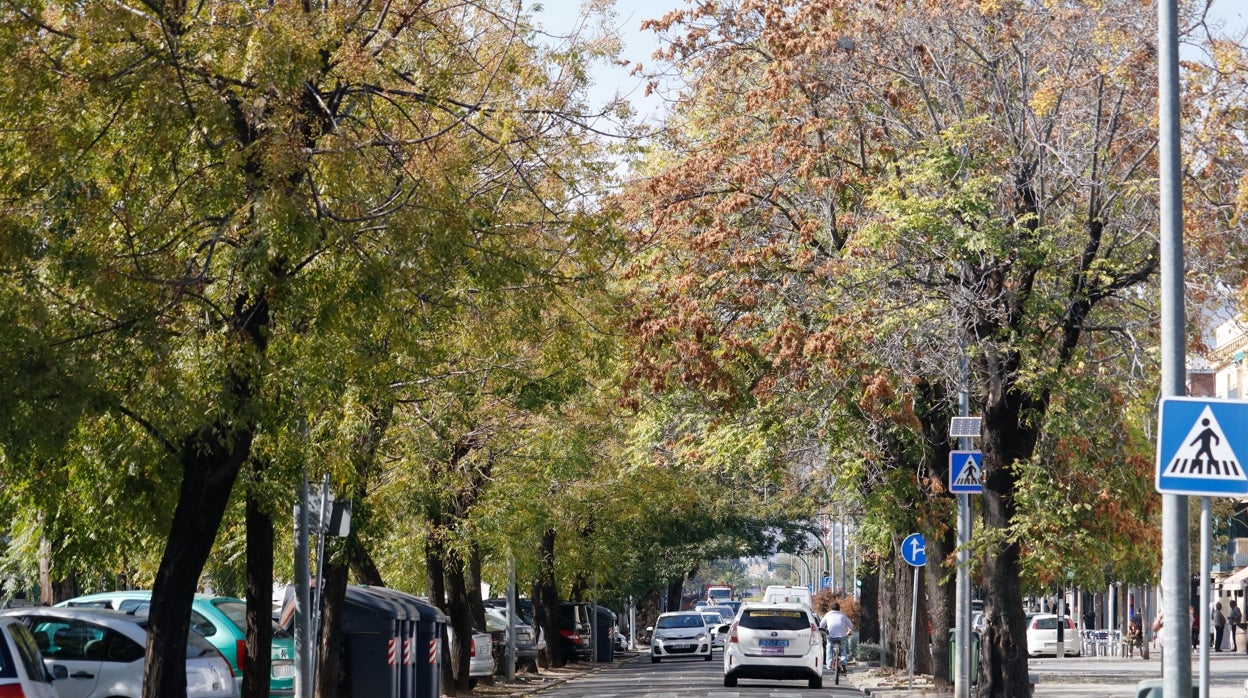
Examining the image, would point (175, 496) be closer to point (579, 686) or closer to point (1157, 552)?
point (1157, 552)

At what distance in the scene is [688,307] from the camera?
2317 cm

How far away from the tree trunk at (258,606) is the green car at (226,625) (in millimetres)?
159

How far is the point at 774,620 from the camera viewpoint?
3116cm

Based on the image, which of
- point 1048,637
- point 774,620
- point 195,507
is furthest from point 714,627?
point 195,507

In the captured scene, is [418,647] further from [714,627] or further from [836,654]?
[714,627]

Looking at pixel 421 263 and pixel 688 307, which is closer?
pixel 421 263

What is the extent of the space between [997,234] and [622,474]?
1443cm

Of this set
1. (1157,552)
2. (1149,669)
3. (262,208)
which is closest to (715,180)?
(1157,552)

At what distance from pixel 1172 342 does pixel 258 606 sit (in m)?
10.4

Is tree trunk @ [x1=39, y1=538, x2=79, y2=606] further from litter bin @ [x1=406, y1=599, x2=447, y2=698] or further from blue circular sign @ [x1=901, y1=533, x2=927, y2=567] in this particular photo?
blue circular sign @ [x1=901, y1=533, x2=927, y2=567]

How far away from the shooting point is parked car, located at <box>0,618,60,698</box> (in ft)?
36.2

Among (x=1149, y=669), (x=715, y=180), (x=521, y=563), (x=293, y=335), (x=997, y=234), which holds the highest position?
(x=715, y=180)

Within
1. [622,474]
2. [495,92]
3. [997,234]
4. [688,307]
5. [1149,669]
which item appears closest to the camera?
[495,92]

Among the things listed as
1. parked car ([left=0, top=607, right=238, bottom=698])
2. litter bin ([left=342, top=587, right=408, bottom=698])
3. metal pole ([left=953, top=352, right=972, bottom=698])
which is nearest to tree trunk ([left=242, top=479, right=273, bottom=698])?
parked car ([left=0, top=607, right=238, bottom=698])
